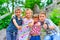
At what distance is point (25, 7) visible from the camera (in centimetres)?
392

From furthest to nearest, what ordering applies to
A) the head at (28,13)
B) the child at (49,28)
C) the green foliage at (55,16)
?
1. the green foliage at (55,16)
2. the head at (28,13)
3. the child at (49,28)

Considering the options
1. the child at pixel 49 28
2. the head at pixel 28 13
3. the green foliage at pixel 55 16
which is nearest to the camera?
the child at pixel 49 28

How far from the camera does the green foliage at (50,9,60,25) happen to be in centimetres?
387

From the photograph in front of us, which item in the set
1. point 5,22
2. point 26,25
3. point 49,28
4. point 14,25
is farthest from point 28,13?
point 5,22

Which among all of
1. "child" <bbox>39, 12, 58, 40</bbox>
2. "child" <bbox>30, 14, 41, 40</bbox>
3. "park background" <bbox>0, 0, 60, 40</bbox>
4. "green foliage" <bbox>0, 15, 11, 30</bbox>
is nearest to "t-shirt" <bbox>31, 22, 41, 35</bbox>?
"child" <bbox>30, 14, 41, 40</bbox>

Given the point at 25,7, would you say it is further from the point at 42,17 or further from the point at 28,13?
the point at 42,17

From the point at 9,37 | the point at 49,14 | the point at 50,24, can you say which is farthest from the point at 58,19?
the point at 9,37

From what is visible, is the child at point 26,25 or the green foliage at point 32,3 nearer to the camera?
the child at point 26,25

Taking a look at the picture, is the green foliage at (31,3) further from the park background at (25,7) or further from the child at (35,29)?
the child at (35,29)

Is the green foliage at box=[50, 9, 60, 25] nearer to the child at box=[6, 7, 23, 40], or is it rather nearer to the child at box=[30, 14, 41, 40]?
the child at box=[30, 14, 41, 40]

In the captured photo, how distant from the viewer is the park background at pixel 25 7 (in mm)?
3900

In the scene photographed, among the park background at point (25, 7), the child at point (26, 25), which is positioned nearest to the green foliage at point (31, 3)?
the park background at point (25, 7)

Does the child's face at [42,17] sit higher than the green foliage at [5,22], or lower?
higher

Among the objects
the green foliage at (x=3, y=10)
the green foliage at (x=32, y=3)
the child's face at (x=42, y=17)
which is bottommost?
the child's face at (x=42, y=17)
